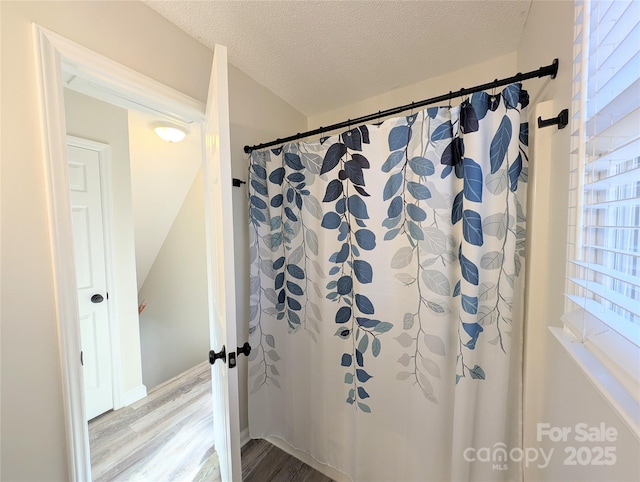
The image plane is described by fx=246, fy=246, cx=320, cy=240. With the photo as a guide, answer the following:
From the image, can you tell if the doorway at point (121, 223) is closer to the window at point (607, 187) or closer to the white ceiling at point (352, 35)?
the white ceiling at point (352, 35)

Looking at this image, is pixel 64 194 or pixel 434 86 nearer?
pixel 64 194

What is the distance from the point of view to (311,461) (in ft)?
4.94

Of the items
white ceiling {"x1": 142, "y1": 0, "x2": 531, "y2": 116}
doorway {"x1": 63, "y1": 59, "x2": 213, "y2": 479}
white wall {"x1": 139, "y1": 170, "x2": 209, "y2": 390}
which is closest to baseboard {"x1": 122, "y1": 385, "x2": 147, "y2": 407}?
doorway {"x1": 63, "y1": 59, "x2": 213, "y2": 479}

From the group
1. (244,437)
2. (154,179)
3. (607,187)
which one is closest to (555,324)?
(607,187)

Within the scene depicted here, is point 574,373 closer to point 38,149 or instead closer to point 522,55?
point 522,55

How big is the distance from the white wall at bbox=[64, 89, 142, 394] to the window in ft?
8.47

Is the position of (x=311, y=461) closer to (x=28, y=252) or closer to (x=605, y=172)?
(x=28, y=252)

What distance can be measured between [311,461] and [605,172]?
6.27 feet

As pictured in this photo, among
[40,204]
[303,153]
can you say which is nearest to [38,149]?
[40,204]

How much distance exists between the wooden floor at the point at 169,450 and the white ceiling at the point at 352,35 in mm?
2404

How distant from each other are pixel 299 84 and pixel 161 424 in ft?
8.57

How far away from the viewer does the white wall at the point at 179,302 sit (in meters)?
2.86

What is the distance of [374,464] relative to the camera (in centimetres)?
127

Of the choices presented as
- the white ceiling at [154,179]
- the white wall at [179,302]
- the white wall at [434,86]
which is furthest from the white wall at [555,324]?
the white wall at [179,302]
